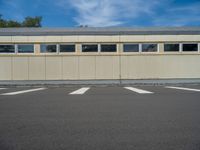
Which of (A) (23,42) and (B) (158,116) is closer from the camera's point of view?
(B) (158,116)

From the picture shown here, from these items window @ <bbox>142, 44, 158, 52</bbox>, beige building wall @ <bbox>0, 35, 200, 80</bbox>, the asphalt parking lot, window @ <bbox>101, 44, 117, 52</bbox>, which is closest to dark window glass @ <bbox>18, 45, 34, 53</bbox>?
beige building wall @ <bbox>0, 35, 200, 80</bbox>

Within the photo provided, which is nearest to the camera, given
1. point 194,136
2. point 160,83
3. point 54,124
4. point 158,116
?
point 194,136

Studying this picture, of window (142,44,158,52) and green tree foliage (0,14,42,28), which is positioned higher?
green tree foliage (0,14,42,28)

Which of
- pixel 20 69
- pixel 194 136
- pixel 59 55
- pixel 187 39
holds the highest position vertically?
pixel 187 39

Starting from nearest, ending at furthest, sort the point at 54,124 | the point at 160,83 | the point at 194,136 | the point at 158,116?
the point at 194,136, the point at 54,124, the point at 158,116, the point at 160,83

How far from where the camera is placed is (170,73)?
675 inches

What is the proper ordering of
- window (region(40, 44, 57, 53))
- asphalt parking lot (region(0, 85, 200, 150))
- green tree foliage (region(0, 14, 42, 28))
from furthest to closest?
green tree foliage (region(0, 14, 42, 28)), window (region(40, 44, 57, 53)), asphalt parking lot (region(0, 85, 200, 150))

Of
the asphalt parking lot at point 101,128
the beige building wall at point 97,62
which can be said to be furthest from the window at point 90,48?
the asphalt parking lot at point 101,128

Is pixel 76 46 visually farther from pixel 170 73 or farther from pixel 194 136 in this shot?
pixel 194 136

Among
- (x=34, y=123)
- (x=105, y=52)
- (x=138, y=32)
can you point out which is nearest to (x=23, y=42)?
(x=105, y=52)

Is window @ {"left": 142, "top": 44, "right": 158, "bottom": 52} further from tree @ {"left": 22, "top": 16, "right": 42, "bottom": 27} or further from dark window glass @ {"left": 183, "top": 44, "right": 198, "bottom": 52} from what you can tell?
tree @ {"left": 22, "top": 16, "right": 42, "bottom": 27}

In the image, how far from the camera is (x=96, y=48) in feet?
55.7

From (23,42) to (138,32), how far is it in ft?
28.7

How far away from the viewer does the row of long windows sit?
Result: 1692cm
